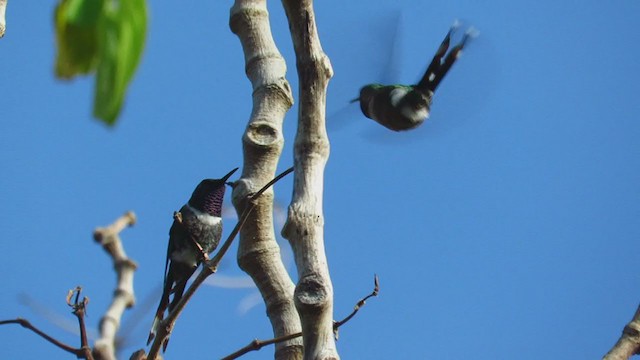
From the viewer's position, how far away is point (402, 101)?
Answer: 3588 mm

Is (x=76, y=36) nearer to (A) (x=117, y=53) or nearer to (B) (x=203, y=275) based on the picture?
(A) (x=117, y=53)

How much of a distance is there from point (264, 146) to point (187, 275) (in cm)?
277

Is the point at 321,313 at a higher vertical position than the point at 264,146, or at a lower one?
lower

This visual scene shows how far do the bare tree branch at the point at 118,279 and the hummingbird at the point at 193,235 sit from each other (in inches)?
52.4

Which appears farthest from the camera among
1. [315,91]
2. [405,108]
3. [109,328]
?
[405,108]

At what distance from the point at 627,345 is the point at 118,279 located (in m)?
1.81

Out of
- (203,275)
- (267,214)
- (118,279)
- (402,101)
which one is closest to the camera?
(203,275)

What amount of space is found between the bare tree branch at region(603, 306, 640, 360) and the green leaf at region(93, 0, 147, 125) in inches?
81.7

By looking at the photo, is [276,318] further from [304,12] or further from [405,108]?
[405,108]

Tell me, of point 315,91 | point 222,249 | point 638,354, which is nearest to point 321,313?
point 222,249

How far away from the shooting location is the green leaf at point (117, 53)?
0.69 metres

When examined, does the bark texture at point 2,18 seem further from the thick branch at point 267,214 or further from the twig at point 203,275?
the twig at point 203,275

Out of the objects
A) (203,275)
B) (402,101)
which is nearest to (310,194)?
(203,275)

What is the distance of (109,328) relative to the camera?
8.61ft
